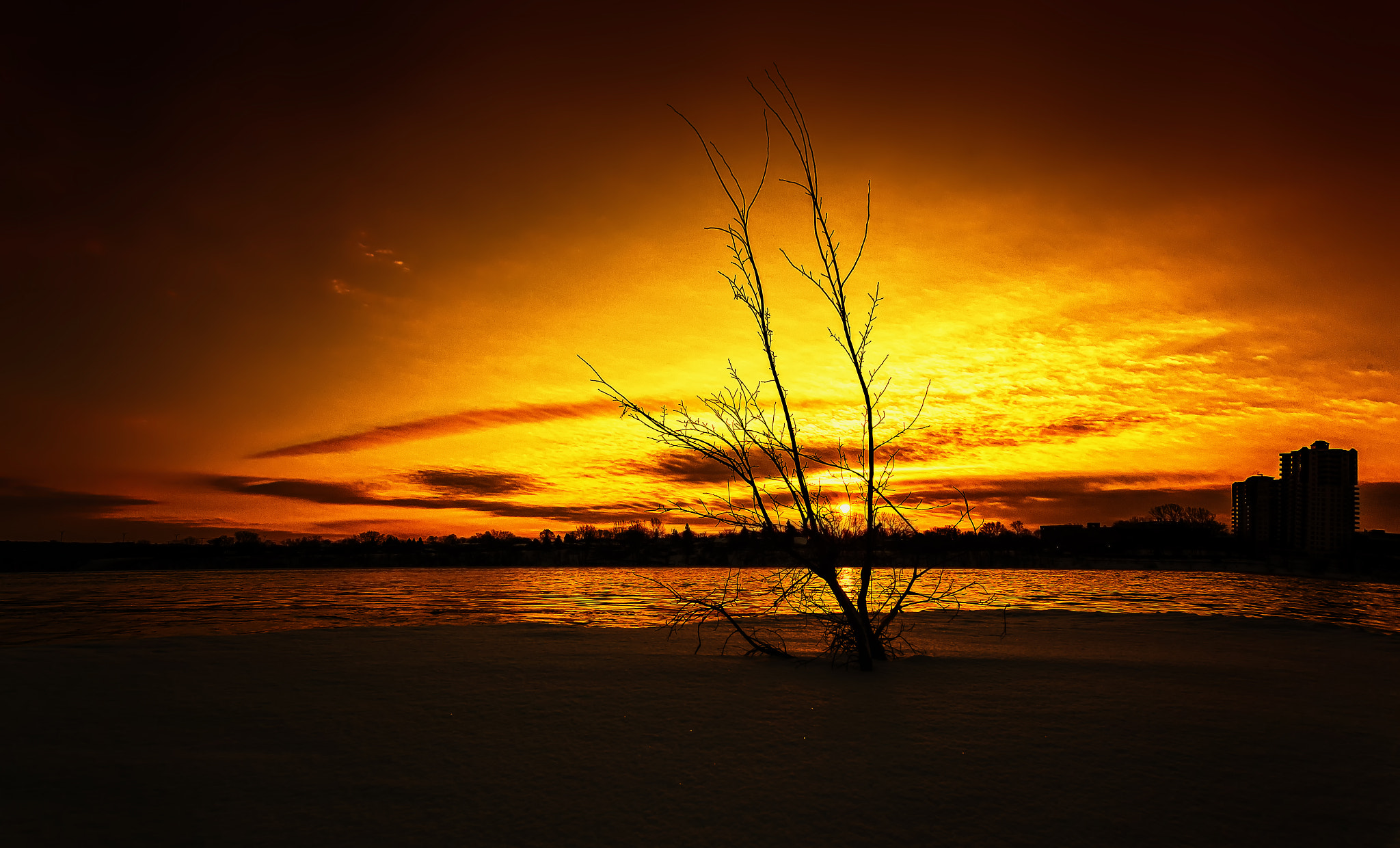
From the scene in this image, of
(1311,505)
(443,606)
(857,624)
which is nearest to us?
(857,624)

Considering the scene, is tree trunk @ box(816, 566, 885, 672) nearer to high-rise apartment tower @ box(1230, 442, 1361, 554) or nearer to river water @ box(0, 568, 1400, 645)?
river water @ box(0, 568, 1400, 645)

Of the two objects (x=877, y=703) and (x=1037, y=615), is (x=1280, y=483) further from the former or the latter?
(x=877, y=703)

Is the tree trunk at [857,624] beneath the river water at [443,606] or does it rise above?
above

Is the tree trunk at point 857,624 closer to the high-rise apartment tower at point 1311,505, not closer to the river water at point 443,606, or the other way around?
the river water at point 443,606

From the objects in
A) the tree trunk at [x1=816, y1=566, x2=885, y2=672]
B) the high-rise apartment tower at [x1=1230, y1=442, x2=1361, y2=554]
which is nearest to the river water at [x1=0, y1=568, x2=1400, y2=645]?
the tree trunk at [x1=816, y1=566, x2=885, y2=672]

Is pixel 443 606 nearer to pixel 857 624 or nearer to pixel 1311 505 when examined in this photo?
pixel 857 624

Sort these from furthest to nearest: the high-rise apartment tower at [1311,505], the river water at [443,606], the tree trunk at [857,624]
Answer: the high-rise apartment tower at [1311,505], the river water at [443,606], the tree trunk at [857,624]

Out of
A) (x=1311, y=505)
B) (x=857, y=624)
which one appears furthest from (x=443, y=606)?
(x=1311, y=505)

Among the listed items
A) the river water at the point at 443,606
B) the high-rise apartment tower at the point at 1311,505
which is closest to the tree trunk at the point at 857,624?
the river water at the point at 443,606

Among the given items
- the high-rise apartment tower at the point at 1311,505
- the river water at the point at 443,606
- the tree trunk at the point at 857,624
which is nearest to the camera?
the tree trunk at the point at 857,624

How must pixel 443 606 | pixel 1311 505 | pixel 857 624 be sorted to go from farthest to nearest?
pixel 1311 505 < pixel 443 606 < pixel 857 624

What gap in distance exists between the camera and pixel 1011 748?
3.72 meters

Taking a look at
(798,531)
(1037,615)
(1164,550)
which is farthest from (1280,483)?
(798,531)

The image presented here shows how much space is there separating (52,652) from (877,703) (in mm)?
8317
